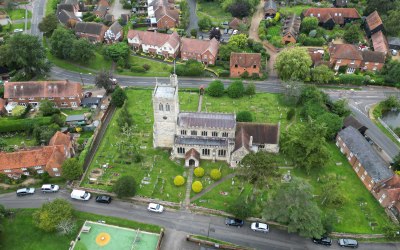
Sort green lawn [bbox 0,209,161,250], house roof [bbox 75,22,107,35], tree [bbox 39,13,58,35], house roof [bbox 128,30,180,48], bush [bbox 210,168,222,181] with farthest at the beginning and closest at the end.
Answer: tree [bbox 39,13,58,35]
house roof [bbox 75,22,107,35]
house roof [bbox 128,30,180,48]
bush [bbox 210,168,222,181]
green lawn [bbox 0,209,161,250]

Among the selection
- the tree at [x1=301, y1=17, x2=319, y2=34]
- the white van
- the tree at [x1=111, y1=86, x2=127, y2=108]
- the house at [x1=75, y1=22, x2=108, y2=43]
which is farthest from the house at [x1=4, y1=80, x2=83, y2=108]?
the tree at [x1=301, y1=17, x2=319, y2=34]

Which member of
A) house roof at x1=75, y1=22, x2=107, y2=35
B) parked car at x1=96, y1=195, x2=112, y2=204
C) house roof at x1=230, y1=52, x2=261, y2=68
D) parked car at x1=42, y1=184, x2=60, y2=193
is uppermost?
house roof at x1=75, y1=22, x2=107, y2=35

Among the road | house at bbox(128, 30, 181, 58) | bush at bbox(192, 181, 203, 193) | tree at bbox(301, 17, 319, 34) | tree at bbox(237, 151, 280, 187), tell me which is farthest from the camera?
tree at bbox(301, 17, 319, 34)

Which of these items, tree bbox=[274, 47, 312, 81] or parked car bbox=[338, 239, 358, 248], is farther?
tree bbox=[274, 47, 312, 81]

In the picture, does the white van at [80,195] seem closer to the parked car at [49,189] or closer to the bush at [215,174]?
the parked car at [49,189]

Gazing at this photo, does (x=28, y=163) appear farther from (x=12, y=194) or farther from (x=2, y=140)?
(x=2, y=140)

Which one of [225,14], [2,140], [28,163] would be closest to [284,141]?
[28,163]

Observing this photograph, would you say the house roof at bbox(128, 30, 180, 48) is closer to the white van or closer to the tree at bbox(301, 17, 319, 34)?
the tree at bbox(301, 17, 319, 34)

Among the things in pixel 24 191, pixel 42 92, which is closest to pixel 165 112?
pixel 24 191
